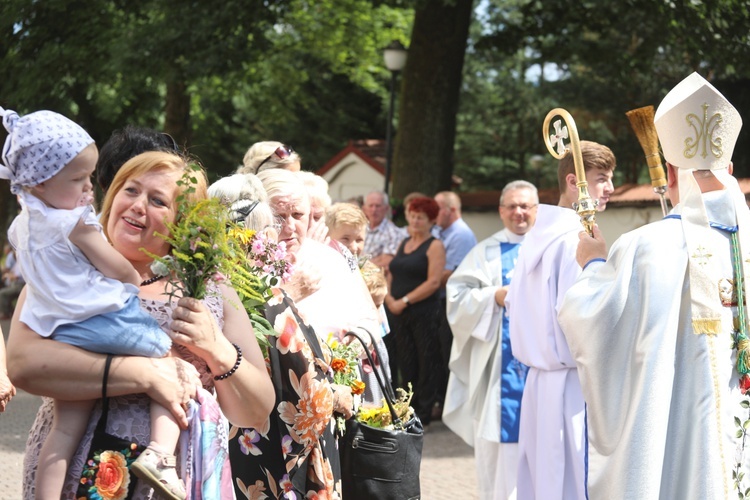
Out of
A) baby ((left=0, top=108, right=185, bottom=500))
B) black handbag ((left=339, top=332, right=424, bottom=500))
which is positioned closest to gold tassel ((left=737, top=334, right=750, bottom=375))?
black handbag ((left=339, top=332, right=424, bottom=500))

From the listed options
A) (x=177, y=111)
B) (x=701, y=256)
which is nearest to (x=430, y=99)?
(x=177, y=111)

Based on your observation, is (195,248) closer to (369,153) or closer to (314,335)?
(314,335)

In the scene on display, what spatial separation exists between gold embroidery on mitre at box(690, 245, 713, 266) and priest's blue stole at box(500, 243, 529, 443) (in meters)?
2.57

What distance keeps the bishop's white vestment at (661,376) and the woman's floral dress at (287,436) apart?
1.09 m

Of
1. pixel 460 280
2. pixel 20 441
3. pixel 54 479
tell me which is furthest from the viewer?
pixel 20 441

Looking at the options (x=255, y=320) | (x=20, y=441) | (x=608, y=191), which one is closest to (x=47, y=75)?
(x=20, y=441)

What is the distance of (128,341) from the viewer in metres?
2.85

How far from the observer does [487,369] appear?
7.52 m

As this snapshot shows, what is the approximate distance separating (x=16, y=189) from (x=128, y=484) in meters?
0.83

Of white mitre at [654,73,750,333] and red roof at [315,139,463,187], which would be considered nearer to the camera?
white mitre at [654,73,750,333]

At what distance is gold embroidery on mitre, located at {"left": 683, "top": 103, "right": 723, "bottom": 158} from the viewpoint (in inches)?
169

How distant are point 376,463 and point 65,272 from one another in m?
2.05

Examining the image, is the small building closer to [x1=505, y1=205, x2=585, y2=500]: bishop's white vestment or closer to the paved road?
the paved road

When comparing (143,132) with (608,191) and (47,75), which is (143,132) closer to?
(608,191)
